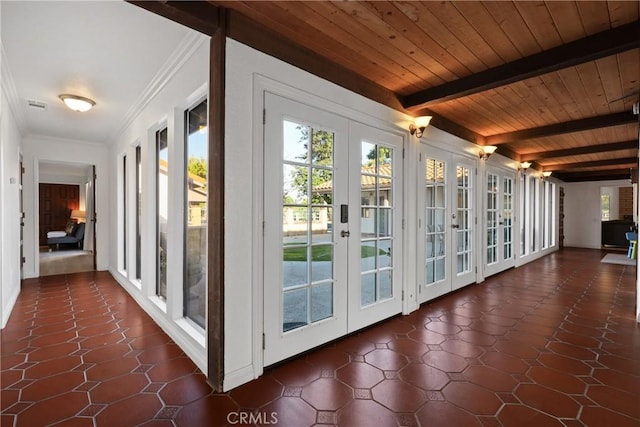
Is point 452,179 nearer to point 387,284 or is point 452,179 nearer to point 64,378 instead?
point 387,284

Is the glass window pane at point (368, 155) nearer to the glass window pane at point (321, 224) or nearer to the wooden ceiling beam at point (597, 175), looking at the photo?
the glass window pane at point (321, 224)

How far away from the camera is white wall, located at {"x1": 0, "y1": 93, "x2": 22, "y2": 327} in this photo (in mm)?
3172

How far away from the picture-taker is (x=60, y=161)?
5.43 meters

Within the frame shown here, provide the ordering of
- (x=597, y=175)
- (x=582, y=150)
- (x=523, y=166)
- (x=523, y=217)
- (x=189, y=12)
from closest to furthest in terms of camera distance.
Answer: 1. (x=189, y=12)
2. (x=582, y=150)
3. (x=523, y=166)
4. (x=523, y=217)
5. (x=597, y=175)

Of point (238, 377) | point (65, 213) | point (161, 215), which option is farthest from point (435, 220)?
point (65, 213)

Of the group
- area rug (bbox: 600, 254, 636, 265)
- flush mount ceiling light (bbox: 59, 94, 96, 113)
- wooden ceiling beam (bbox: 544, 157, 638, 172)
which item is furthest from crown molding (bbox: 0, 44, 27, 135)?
area rug (bbox: 600, 254, 636, 265)

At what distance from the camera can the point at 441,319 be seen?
10.9 feet

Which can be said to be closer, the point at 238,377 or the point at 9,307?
the point at 238,377

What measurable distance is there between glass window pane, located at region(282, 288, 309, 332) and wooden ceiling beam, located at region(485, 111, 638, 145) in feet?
14.1

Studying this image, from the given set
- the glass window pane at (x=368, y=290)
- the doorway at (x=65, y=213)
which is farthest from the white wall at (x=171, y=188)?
the doorway at (x=65, y=213)

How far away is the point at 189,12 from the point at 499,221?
5782mm

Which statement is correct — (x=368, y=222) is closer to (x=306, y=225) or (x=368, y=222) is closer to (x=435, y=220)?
(x=306, y=225)

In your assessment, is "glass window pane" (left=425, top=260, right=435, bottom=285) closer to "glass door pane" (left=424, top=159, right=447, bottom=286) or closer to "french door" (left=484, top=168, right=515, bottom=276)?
"glass door pane" (left=424, top=159, right=447, bottom=286)

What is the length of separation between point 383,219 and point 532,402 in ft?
6.08
